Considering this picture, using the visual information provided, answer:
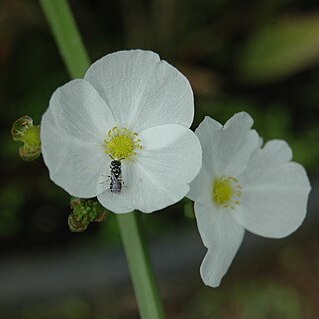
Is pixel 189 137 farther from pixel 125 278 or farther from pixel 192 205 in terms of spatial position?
pixel 125 278

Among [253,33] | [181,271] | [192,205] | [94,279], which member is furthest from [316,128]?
[192,205]

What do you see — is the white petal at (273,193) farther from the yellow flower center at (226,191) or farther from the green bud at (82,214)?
the green bud at (82,214)

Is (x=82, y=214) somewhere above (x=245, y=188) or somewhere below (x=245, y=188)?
above

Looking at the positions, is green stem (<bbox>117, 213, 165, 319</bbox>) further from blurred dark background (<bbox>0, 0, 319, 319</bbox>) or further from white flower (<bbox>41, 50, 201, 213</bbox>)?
blurred dark background (<bbox>0, 0, 319, 319</bbox>)

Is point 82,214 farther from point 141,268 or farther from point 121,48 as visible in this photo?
point 121,48

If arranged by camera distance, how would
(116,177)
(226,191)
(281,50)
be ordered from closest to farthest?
(116,177) < (226,191) < (281,50)

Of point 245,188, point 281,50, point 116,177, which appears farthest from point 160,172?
point 281,50
